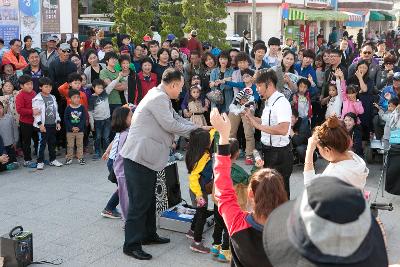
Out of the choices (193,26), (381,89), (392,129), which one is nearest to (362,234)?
(392,129)

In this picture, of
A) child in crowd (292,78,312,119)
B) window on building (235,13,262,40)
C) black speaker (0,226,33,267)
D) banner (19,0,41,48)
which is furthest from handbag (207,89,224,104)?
window on building (235,13,262,40)

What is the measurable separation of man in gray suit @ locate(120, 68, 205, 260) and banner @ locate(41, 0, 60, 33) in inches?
375

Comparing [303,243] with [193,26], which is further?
[193,26]

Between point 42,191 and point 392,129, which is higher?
point 392,129

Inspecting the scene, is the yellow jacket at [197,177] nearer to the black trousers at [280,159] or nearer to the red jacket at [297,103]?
the black trousers at [280,159]

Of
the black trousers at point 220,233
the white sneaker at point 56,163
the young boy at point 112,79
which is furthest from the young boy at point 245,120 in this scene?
the black trousers at point 220,233

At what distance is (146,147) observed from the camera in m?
4.63

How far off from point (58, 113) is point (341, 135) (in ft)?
20.6

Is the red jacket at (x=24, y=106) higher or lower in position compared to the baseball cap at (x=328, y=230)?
lower

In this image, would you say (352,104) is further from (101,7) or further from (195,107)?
(101,7)

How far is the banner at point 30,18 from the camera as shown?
40.7ft

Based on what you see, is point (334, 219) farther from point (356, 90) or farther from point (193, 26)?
point (193, 26)

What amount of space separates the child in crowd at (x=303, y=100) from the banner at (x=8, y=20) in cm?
709

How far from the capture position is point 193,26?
19.8m
